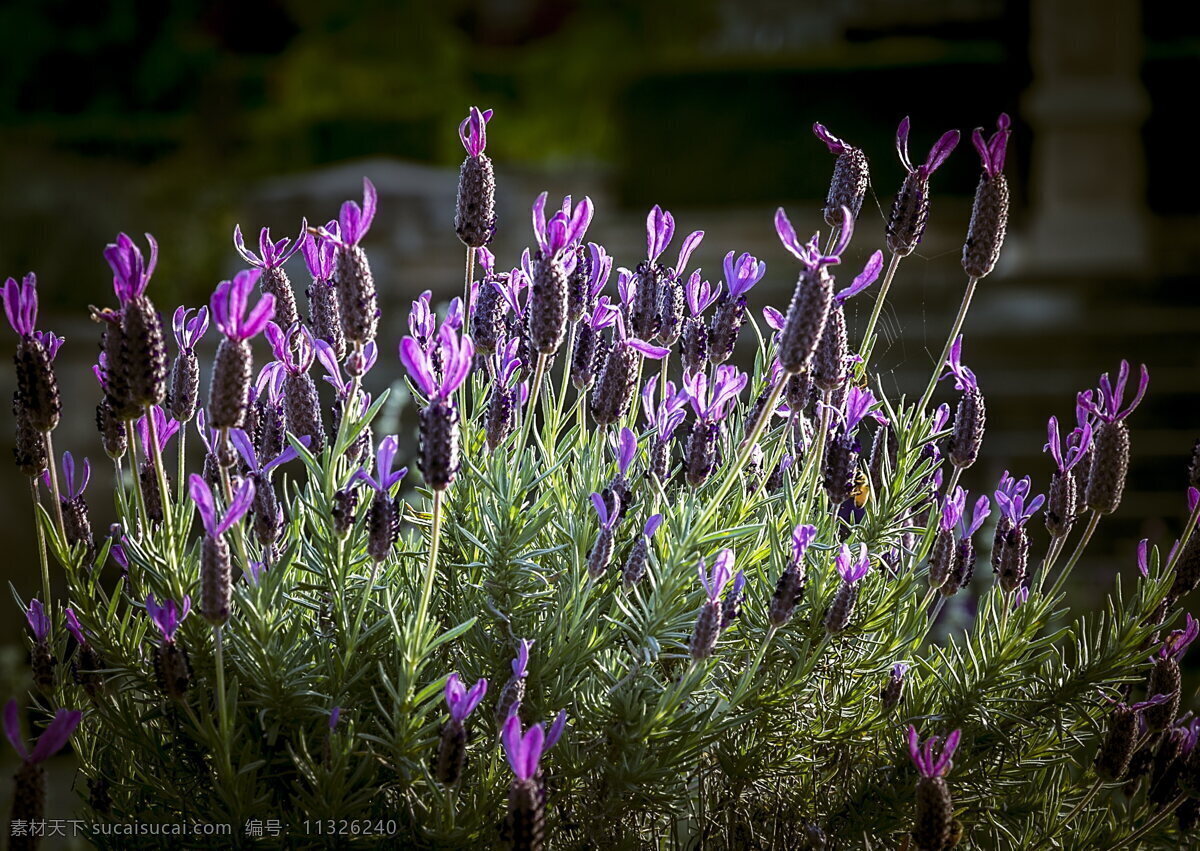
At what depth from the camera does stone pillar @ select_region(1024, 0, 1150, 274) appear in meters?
6.17

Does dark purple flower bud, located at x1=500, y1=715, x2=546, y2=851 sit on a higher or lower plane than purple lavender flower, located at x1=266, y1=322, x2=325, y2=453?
lower

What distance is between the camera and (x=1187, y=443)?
212 inches

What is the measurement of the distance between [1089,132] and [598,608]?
6.13 m

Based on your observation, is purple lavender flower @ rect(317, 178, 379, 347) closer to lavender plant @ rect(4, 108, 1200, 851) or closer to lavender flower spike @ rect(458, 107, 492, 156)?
lavender plant @ rect(4, 108, 1200, 851)

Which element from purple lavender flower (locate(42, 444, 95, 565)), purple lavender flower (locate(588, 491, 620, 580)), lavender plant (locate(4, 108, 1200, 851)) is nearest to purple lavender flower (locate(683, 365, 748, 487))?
lavender plant (locate(4, 108, 1200, 851))

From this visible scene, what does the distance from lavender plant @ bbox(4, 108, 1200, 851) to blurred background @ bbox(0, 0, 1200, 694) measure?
7.70 ft

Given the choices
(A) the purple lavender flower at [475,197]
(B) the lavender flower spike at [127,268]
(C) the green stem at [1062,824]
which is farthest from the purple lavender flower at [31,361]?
(C) the green stem at [1062,824]

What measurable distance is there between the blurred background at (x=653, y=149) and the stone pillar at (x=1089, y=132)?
1cm

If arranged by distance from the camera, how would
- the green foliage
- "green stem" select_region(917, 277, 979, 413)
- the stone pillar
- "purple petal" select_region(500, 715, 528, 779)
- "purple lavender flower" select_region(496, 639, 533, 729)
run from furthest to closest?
the stone pillar → "green stem" select_region(917, 277, 979, 413) → the green foliage → "purple lavender flower" select_region(496, 639, 533, 729) → "purple petal" select_region(500, 715, 528, 779)

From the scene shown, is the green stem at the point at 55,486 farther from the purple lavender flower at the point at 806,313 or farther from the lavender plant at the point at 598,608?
the purple lavender flower at the point at 806,313

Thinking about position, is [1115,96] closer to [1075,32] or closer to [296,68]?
[1075,32]

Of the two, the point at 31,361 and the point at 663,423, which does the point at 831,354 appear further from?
the point at 31,361

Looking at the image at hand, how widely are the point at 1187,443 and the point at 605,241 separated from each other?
3.43 meters

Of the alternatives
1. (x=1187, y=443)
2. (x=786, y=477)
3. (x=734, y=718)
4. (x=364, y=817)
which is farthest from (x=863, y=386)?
(x=1187, y=443)
